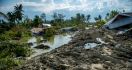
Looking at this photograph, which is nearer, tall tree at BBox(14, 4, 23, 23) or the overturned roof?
the overturned roof

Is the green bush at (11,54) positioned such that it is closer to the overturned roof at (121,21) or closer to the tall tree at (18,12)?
the overturned roof at (121,21)

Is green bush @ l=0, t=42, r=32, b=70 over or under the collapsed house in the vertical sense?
over

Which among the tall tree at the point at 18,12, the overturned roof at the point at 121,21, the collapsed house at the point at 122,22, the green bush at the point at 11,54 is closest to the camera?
the green bush at the point at 11,54

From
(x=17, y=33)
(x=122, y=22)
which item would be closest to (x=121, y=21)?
(x=122, y=22)

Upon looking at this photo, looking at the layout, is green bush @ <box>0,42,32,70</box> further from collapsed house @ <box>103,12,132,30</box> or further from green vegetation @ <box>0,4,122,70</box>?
collapsed house @ <box>103,12,132,30</box>

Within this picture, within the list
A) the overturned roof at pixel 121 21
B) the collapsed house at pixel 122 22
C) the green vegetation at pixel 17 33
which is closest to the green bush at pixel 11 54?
the green vegetation at pixel 17 33

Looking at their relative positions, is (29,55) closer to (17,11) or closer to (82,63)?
(82,63)

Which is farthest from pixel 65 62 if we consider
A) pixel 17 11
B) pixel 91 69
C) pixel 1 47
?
pixel 17 11

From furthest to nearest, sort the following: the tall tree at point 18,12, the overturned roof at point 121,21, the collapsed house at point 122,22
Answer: the tall tree at point 18,12 < the overturned roof at point 121,21 < the collapsed house at point 122,22

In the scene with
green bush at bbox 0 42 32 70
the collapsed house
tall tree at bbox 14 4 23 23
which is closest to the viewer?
green bush at bbox 0 42 32 70

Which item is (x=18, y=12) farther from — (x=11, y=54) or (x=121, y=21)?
(x=11, y=54)

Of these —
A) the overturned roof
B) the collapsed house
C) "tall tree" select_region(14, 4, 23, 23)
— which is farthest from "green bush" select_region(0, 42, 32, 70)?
"tall tree" select_region(14, 4, 23, 23)
